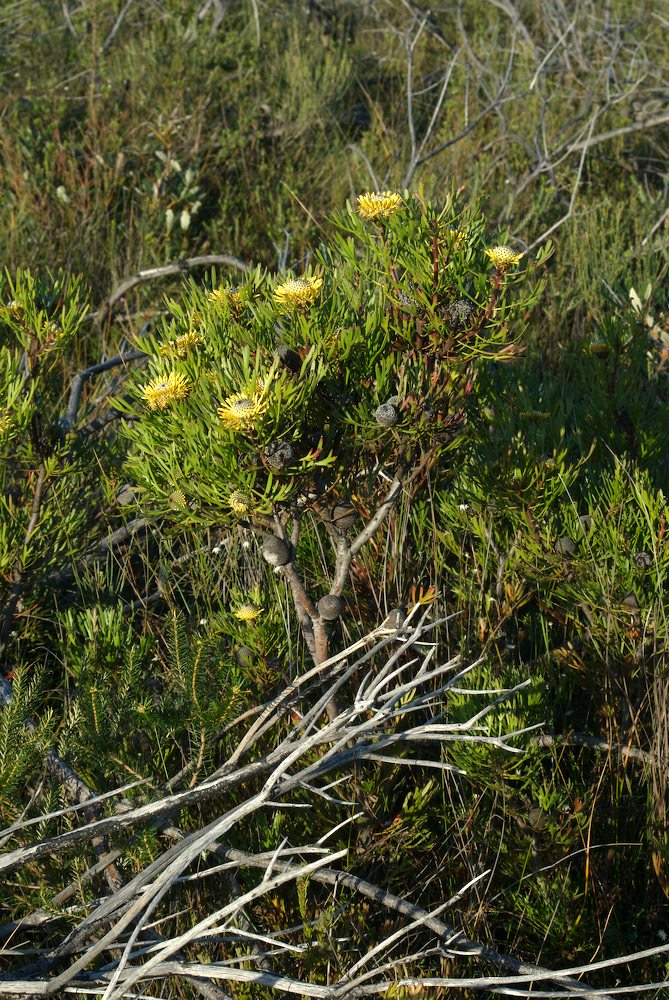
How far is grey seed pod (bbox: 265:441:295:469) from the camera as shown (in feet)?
4.56

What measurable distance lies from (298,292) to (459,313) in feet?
0.87

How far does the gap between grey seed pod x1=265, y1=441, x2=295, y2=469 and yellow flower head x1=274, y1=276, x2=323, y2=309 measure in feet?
0.81

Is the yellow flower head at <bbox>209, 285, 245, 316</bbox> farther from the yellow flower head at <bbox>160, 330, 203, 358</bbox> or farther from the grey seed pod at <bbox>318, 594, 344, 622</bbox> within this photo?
the grey seed pod at <bbox>318, 594, 344, 622</bbox>

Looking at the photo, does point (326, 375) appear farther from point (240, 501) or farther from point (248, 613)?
point (248, 613)

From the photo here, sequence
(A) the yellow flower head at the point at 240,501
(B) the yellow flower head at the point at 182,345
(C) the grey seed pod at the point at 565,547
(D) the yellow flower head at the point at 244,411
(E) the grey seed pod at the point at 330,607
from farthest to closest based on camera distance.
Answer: (C) the grey seed pod at the point at 565,547, (E) the grey seed pod at the point at 330,607, (B) the yellow flower head at the point at 182,345, (A) the yellow flower head at the point at 240,501, (D) the yellow flower head at the point at 244,411

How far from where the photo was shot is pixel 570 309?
11.7 feet

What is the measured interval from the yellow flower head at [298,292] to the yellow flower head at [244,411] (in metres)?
0.23

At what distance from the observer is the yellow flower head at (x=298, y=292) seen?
1.48 meters

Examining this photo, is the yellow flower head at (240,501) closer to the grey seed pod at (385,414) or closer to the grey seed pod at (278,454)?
the grey seed pod at (278,454)

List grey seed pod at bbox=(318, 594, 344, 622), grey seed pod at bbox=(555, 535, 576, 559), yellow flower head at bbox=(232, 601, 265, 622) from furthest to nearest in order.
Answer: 1. grey seed pod at bbox=(555, 535, 576, 559)
2. yellow flower head at bbox=(232, 601, 265, 622)
3. grey seed pod at bbox=(318, 594, 344, 622)

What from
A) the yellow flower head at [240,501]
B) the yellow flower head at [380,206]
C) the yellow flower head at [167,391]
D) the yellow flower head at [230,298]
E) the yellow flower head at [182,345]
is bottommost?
the yellow flower head at [240,501]

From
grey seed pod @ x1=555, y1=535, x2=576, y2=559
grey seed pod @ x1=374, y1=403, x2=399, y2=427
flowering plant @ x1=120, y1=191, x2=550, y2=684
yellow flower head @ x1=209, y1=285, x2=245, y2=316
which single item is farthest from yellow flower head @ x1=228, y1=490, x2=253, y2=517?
grey seed pod @ x1=555, y1=535, x2=576, y2=559

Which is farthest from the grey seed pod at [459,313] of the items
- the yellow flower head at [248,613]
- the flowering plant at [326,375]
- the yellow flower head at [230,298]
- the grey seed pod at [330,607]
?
the yellow flower head at [248,613]

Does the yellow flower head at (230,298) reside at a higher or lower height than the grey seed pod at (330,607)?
higher
